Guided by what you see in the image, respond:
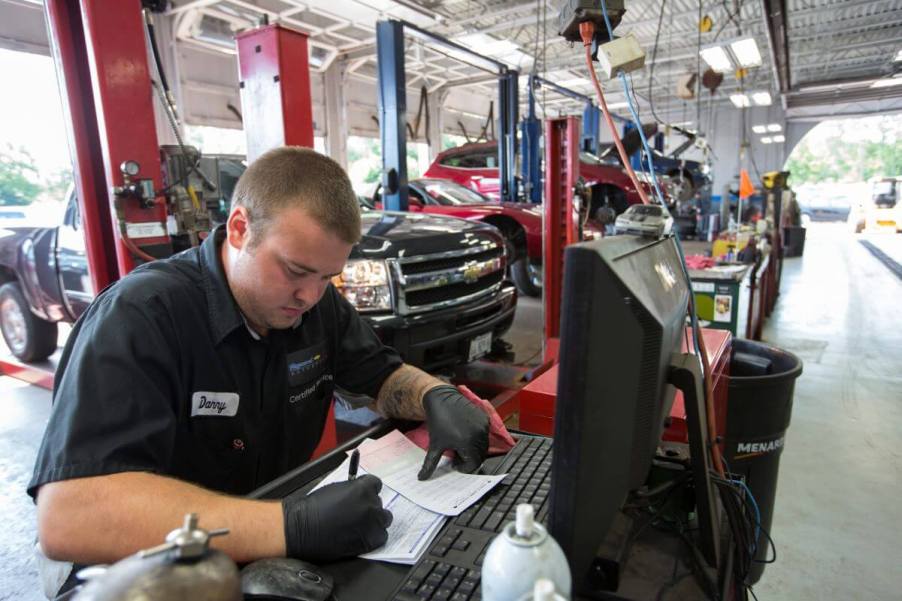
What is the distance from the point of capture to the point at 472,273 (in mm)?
2822

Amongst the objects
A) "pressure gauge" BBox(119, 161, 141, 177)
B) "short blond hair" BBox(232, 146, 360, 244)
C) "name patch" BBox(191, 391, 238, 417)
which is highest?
"pressure gauge" BBox(119, 161, 141, 177)

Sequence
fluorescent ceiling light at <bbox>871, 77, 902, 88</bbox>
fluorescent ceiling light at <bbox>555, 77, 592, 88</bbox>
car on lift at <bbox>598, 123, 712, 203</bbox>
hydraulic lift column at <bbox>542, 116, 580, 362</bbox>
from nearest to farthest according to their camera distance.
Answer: hydraulic lift column at <bbox>542, 116, 580, 362</bbox>, car on lift at <bbox>598, 123, 712, 203</bbox>, fluorescent ceiling light at <bbox>871, 77, 902, 88</bbox>, fluorescent ceiling light at <bbox>555, 77, 592, 88</bbox>

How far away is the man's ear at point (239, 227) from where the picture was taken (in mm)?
1034

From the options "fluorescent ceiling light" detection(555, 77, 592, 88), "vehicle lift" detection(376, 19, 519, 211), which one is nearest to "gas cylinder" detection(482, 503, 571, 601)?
"vehicle lift" detection(376, 19, 519, 211)

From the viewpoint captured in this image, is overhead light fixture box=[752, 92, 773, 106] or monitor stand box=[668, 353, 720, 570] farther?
overhead light fixture box=[752, 92, 773, 106]

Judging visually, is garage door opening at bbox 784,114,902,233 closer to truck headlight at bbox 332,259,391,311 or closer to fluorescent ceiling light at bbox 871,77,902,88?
fluorescent ceiling light at bbox 871,77,902,88

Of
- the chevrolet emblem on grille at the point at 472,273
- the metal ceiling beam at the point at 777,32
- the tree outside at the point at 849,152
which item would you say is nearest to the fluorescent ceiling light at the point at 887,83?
the tree outside at the point at 849,152

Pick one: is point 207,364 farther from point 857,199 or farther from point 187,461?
point 857,199

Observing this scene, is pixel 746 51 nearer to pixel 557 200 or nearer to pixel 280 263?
pixel 557 200

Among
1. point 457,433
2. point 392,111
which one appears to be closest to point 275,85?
point 392,111

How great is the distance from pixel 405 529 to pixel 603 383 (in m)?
A: 0.46

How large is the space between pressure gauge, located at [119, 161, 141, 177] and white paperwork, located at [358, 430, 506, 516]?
5.98ft

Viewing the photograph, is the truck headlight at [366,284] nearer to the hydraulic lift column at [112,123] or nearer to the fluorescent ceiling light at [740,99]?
the hydraulic lift column at [112,123]

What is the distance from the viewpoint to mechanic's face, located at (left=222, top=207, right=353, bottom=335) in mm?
998
